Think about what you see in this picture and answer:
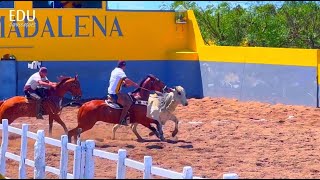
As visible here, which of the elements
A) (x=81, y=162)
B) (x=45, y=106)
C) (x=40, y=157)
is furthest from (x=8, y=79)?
(x=81, y=162)

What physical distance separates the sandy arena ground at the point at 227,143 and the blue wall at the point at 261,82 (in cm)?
52

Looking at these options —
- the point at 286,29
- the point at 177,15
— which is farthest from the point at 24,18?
the point at 286,29

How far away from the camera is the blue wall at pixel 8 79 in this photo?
89.0 ft

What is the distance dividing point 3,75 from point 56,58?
1921mm

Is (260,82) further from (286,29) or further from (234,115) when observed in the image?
(286,29)

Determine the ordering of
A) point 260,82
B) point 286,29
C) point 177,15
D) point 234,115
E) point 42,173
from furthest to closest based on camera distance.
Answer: point 286,29 < point 177,15 < point 260,82 < point 234,115 < point 42,173

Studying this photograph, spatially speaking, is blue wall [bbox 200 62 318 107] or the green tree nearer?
blue wall [bbox 200 62 318 107]

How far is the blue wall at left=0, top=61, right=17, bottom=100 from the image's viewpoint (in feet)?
89.0

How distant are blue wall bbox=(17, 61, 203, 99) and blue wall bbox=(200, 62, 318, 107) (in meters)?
0.43

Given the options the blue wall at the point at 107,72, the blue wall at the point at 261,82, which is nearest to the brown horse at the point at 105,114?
the blue wall at the point at 261,82

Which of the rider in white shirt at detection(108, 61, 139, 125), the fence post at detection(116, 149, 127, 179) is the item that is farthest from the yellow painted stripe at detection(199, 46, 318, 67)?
the fence post at detection(116, 149, 127, 179)

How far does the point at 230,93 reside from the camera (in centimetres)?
2784

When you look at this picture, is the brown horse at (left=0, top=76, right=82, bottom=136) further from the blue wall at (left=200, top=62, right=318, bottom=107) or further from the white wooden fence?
the blue wall at (left=200, top=62, right=318, bottom=107)

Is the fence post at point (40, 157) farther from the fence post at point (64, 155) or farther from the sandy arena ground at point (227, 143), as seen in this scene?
the sandy arena ground at point (227, 143)
